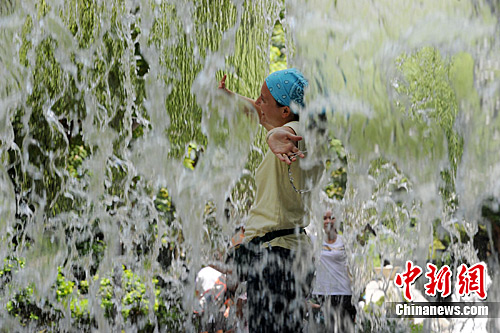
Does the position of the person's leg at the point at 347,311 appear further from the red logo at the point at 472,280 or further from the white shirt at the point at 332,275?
the red logo at the point at 472,280

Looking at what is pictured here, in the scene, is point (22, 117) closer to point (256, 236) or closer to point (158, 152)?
point (158, 152)

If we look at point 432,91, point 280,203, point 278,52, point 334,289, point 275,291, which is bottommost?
point 275,291

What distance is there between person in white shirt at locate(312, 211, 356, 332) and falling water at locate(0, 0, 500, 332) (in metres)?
0.42

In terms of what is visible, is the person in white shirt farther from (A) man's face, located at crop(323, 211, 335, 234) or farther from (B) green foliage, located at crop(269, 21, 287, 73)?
(B) green foliage, located at crop(269, 21, 287, 73)

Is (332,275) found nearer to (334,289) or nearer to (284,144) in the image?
(334,289)

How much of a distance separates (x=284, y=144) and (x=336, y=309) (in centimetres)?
222

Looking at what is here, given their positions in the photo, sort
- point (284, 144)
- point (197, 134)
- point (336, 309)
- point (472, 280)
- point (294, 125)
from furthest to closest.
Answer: point (197, 134) → point (336, 309) → point (472, 280) → point (294, 125) → point (284, 144)

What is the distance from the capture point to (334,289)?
4.11m

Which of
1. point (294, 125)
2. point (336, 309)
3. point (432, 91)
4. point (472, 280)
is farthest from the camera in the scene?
point (336, 309)

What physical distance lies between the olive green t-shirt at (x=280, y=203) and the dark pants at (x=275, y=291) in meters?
0.05

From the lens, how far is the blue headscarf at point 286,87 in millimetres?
2297

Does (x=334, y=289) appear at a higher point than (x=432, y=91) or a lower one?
lower

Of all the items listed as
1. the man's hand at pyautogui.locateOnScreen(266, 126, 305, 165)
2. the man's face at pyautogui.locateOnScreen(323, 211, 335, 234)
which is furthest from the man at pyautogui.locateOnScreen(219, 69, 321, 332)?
the man's face at pyautogui.locateOnScreen(323, 211, 335, 234)

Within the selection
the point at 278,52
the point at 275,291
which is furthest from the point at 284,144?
the point at 278,52
